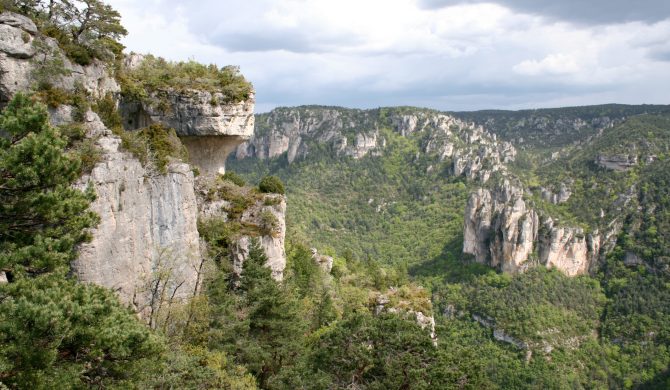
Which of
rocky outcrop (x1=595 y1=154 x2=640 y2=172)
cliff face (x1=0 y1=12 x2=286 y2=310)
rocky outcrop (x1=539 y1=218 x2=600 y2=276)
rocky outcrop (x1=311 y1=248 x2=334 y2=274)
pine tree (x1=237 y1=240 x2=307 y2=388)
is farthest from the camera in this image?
rocky outcrop (x1=595 y1=154 x2=640 y2=172)

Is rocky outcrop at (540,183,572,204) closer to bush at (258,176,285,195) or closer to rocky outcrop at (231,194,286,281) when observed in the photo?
bush at (258,176,285,195)

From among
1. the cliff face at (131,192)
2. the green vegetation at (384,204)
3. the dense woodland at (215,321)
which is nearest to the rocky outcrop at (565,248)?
the green vegetation at (384,204)

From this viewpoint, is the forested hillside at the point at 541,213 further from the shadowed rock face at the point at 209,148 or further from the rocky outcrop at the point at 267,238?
the shadowed rock face at the point at 209,148

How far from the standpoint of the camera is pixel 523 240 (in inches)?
3179

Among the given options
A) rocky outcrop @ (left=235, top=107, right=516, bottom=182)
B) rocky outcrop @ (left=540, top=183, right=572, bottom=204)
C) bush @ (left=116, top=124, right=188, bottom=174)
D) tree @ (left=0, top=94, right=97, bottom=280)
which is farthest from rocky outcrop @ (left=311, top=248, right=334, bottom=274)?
rocky outcrop @ (left=235, top=107, right=516, bottom=182)

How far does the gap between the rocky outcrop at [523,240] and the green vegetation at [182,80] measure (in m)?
67.7

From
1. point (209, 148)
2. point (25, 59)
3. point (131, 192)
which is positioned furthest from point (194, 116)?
point (25, 59)

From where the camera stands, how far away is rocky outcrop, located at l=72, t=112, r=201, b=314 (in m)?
13.9

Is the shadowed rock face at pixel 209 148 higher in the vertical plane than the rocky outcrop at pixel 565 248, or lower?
higher

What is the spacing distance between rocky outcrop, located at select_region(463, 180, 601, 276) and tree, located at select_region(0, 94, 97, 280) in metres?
78.9

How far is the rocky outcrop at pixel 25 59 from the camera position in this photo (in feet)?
46.2

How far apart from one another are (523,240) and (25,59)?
256ft

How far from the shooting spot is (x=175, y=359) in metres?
13.8

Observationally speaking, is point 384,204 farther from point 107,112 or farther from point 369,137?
point 107,112
